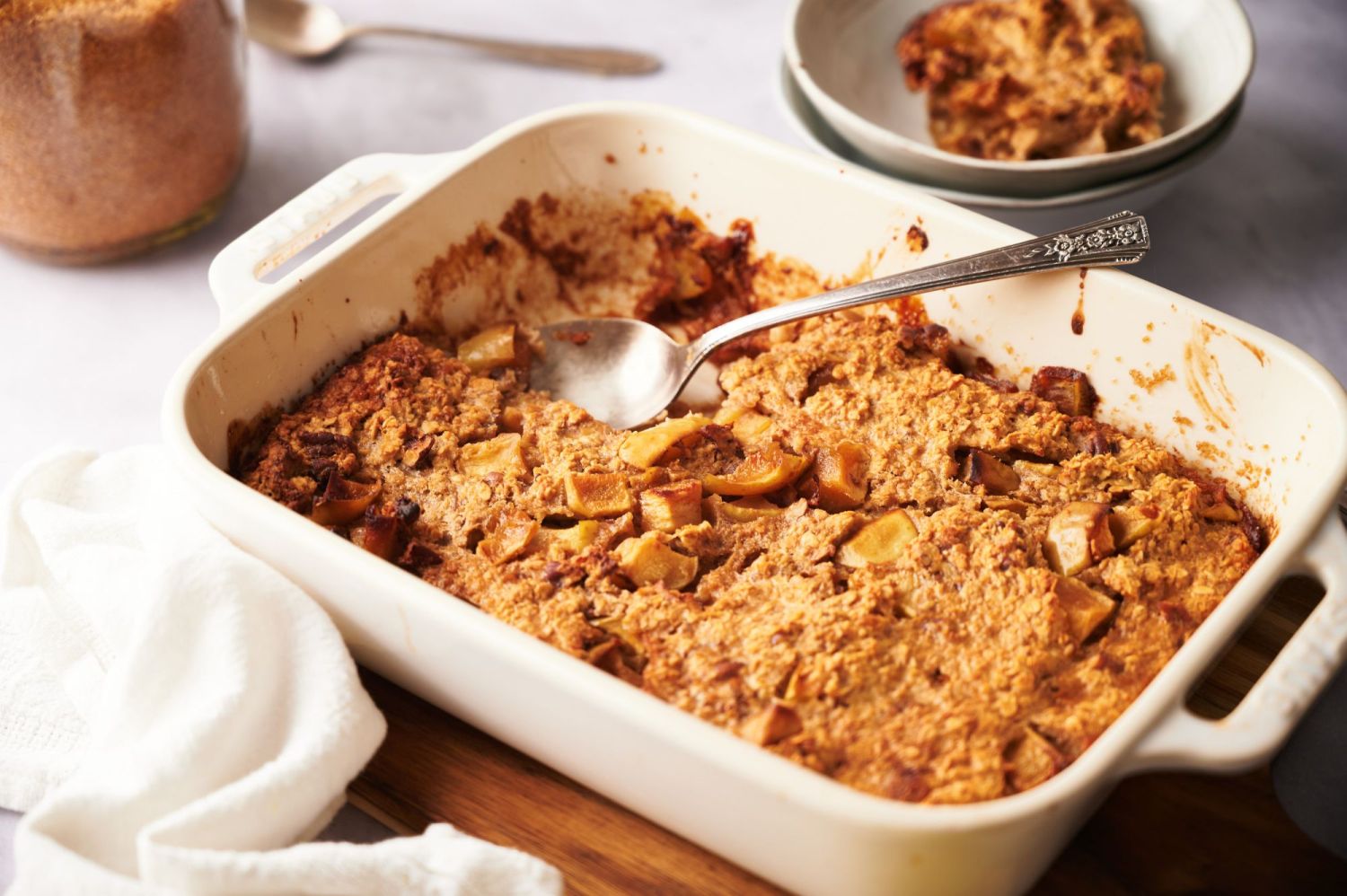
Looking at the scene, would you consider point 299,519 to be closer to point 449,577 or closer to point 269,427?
point 449,577

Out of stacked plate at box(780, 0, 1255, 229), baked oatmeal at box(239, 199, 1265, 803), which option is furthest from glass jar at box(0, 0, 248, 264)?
stacked plate at box(780, 0, 1255, 229)

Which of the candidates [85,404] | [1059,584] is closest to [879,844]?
[1059,584]

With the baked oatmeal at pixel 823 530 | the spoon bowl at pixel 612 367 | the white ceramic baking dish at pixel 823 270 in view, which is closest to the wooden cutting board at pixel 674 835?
the white ceramic baking dish at pixel 823 270

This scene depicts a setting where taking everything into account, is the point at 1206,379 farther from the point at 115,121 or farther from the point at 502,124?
the point at 115,121

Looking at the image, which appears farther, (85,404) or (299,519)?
(85,404)

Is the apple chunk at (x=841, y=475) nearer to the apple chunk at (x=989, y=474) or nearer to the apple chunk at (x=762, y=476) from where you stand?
the apple chunk at (x=762, y=476)
